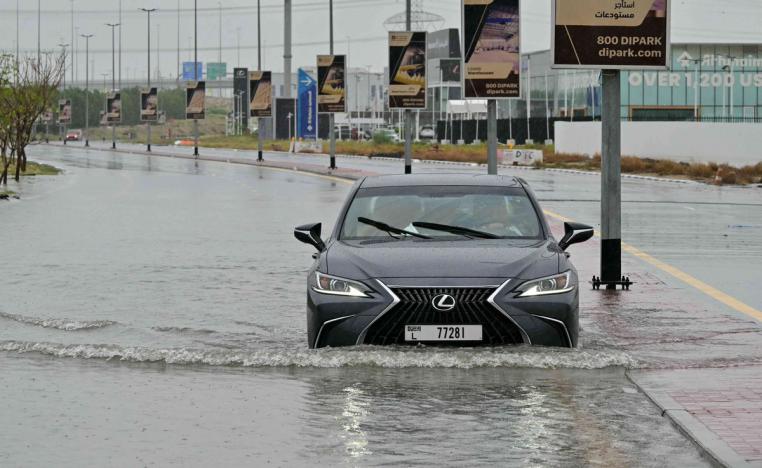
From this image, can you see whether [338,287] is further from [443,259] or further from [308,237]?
[308,237]

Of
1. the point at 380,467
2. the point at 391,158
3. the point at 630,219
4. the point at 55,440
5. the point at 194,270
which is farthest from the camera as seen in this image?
the point at 391,158

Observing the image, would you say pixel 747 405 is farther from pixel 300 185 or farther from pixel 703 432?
pixel 300 185

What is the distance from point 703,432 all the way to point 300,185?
41.1 m

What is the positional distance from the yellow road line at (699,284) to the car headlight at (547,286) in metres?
3.84

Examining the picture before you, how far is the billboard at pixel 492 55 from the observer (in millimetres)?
31156

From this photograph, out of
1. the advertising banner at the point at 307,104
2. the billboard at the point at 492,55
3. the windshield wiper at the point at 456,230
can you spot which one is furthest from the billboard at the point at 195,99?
the windshield wiper at the point at 456,230

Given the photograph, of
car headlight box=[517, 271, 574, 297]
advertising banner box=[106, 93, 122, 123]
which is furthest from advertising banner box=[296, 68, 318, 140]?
car headlight box=[517, 271, 574, 297]

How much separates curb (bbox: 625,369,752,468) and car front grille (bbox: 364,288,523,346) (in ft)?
4.00

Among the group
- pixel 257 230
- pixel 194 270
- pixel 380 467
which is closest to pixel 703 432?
pixel 380 467

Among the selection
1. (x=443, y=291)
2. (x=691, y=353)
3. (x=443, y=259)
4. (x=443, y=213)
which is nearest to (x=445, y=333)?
(x=443, y=291)

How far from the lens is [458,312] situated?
11.1 metres

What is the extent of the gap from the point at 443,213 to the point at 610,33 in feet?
17.8

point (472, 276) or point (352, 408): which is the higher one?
point (472, 276)

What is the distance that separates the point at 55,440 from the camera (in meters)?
8.51
